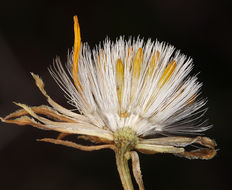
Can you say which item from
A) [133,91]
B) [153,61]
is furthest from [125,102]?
[153,61]

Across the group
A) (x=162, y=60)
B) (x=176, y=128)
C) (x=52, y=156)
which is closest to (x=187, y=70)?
(x=162, y=60)

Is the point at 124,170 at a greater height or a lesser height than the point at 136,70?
lesser

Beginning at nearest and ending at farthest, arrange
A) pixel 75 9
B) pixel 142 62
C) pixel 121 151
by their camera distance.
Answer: pixel 121 151, pixel 142 62, pixel 75 9

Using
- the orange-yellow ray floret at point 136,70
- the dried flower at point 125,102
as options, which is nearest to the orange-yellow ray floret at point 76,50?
the dried flower at point 125,102

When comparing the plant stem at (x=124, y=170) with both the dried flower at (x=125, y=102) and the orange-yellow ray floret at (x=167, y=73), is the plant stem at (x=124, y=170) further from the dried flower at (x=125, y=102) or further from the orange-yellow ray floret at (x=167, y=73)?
the orange-yellow ray floret at (x=167, y=73)

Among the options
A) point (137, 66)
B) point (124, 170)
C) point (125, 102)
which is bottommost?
point (124, 170)

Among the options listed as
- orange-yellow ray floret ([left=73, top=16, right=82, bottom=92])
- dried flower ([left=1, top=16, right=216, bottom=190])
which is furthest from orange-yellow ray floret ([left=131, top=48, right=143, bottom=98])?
orange-yellow ray floret ([left=73, top=16, right=82, bottom=92])

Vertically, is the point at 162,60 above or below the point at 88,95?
above

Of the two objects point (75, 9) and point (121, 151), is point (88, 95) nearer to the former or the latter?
point (121, 151)

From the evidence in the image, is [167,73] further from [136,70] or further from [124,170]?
[124,170]
